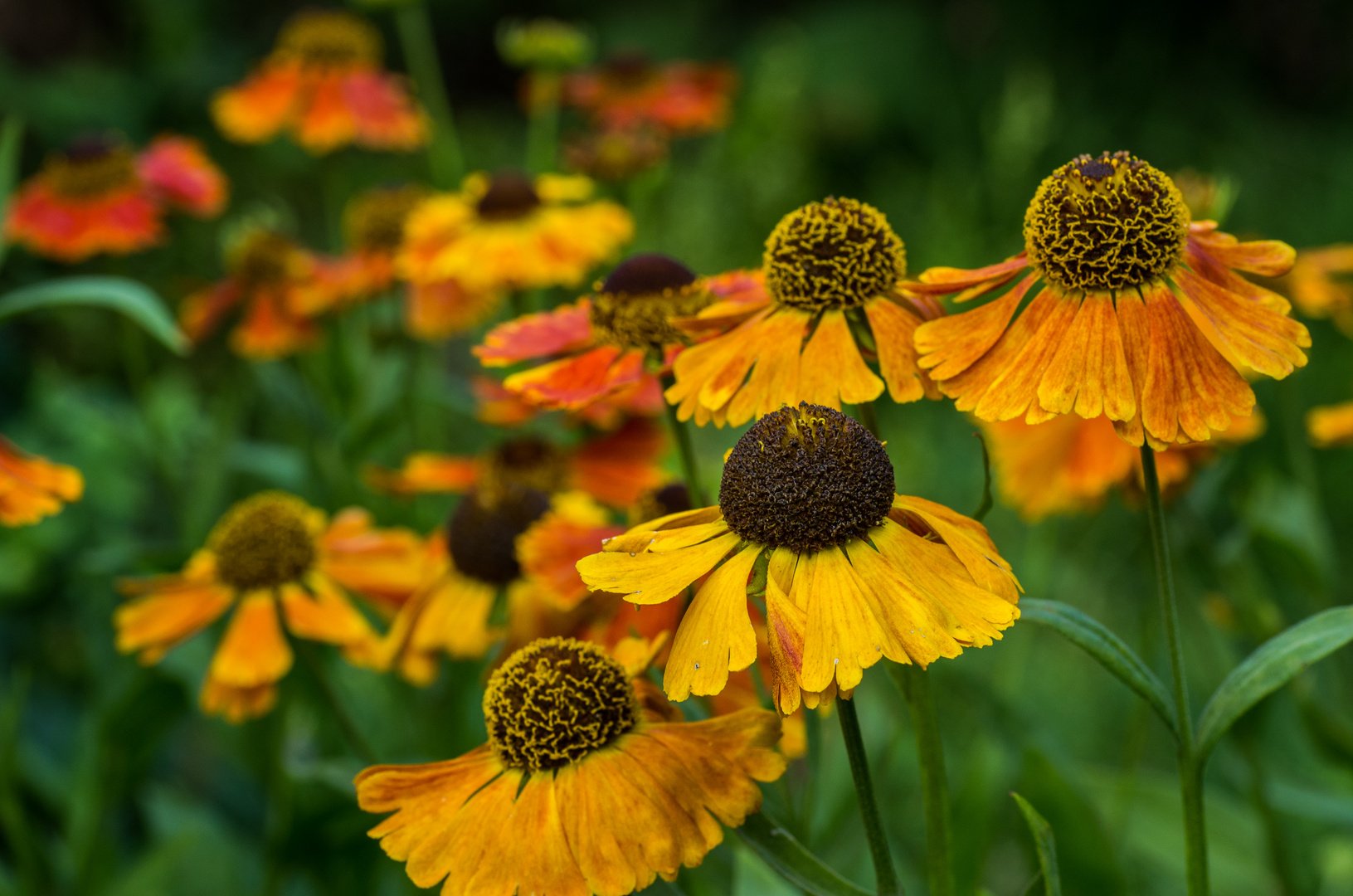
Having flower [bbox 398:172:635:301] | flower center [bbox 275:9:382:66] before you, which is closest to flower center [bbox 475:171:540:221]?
flower [bbox 398:172:635:301]

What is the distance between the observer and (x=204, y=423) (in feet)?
7.06

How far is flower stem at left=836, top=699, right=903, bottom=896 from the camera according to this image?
0.54 meters

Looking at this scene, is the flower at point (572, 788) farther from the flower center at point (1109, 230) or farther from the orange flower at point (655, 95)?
the orange flower at point (655, 95)

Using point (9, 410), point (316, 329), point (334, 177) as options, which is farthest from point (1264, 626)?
point (9, 410)

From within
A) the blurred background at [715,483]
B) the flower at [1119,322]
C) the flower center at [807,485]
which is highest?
the flower at [1119,322]

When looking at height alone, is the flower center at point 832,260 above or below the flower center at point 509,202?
above

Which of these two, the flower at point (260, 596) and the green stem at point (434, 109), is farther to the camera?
the green stem at point (434, 109)

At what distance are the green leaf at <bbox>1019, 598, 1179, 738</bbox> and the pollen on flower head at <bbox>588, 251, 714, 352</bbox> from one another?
0.28m

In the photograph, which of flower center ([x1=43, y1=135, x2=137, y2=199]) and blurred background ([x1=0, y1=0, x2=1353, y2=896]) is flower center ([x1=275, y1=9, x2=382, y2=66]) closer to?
blurred background ([x1=0, y1=0, x2=1353, y2=896])

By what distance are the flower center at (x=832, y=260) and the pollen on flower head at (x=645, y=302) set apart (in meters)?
0.09

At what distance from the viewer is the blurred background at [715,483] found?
1121 mm

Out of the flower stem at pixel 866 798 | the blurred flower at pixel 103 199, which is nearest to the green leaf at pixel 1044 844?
the flower stem at pixel 866 798

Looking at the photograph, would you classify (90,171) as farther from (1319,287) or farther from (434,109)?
(1319,287)

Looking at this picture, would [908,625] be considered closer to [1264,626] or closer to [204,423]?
[1264,626]
